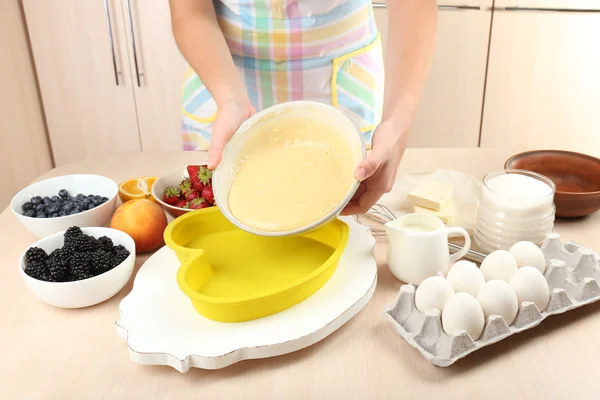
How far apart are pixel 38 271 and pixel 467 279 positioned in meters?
0.67

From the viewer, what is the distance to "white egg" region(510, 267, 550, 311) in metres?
0.86

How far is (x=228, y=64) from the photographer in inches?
48.6

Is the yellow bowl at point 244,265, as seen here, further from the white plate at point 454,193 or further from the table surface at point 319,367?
the white plate at point 454,193

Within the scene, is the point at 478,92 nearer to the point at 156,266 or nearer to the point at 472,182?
the point at 472,182

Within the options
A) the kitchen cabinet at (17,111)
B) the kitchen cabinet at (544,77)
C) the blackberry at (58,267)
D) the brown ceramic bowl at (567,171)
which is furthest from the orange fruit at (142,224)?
the kitchen cabinet at (544,77)

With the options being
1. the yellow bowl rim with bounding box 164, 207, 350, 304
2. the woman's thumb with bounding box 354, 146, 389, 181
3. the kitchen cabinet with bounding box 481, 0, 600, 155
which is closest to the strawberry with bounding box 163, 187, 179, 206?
the yellow bowl rim with bounding box 164, 207, 350, 304

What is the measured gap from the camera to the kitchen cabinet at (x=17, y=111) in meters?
2.33

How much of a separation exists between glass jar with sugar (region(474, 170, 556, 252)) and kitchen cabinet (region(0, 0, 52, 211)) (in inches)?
76.4

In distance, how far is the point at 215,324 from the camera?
33.7 inches

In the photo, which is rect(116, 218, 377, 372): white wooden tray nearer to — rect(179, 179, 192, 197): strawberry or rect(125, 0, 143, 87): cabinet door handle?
rect(179, 179, 192, 197): strawberry

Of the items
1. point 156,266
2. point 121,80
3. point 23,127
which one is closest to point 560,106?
point 121,80

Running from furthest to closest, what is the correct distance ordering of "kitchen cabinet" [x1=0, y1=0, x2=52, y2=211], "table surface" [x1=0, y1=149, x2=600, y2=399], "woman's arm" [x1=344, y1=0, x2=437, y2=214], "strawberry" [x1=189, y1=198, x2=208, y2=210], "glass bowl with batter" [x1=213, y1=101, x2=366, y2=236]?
"kitchen cabinet" [x1=0, y1=0, x2=52, y2=211]
"strawberry" [x1=189, y1=198, x2=208, y2=210]
"woman's arm" [x1=344, y1=0, x2=437, y2=214]
"glass bowl with batter" [x1=213, y1=101, x2=366, y2=236]
"table surface" [x1=0, y1=149, x2=600, y2=399]

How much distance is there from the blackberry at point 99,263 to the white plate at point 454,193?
567 mm

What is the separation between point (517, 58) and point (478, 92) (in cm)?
21
